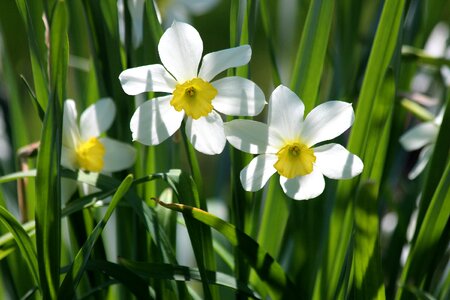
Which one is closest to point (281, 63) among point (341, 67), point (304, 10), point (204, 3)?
point (204, 3)

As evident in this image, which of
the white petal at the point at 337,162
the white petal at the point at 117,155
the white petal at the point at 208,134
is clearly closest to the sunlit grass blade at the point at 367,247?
the white petal at the point at 337,162

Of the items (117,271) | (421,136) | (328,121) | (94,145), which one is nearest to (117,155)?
(94,145)

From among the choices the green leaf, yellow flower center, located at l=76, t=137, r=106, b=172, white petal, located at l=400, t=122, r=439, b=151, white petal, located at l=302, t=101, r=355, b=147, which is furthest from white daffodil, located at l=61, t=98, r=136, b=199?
white petal, located at l=400, t=122, r=439, b=151

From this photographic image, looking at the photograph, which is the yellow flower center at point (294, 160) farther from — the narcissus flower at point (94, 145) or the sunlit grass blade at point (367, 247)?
the narcissus flower at point (94, 145)

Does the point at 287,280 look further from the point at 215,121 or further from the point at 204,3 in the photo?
the point at 204,3

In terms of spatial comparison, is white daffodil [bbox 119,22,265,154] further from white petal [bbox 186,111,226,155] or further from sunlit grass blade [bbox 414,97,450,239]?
sunlit grass blade [bbox 414,97,450,239]

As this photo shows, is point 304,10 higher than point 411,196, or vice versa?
point 304,10
